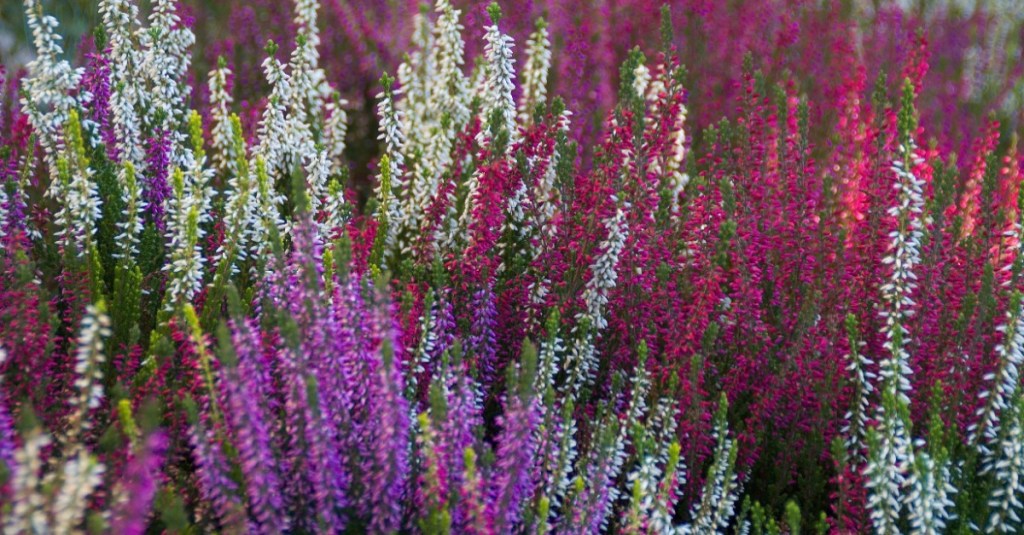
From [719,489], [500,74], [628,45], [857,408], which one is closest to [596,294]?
[719,489]

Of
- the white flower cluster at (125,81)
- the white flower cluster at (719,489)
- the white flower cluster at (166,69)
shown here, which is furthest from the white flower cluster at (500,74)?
the white flower cluster at (719,489)

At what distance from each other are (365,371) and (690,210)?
1.37 meters

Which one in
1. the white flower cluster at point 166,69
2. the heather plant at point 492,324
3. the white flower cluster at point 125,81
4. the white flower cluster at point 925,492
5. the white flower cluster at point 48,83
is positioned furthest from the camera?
the white flower cluster at point 166,69

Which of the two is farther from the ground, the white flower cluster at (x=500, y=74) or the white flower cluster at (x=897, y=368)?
the white flower cluster at (x=500, y=74)

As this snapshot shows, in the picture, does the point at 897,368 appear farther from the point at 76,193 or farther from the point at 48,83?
the point at 48,83

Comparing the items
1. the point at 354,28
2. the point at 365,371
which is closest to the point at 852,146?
the point at 365,371

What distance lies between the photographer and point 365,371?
2.49m

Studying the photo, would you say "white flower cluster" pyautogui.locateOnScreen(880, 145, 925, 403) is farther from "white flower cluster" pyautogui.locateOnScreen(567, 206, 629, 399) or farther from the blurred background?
the blurred background

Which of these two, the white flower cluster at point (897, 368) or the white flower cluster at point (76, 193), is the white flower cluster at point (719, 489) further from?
the white flower cluster at point (76, 193)

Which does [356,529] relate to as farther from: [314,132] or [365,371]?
[314,132]

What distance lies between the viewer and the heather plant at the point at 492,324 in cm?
237

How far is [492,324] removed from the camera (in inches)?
125

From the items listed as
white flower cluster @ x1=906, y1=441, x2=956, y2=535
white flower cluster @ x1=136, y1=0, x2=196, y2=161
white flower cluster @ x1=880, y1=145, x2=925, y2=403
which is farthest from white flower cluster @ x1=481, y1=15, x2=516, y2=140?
white flower cluster @ x1=906, y1=441, x2=956, y2=535

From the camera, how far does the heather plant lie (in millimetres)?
2365
